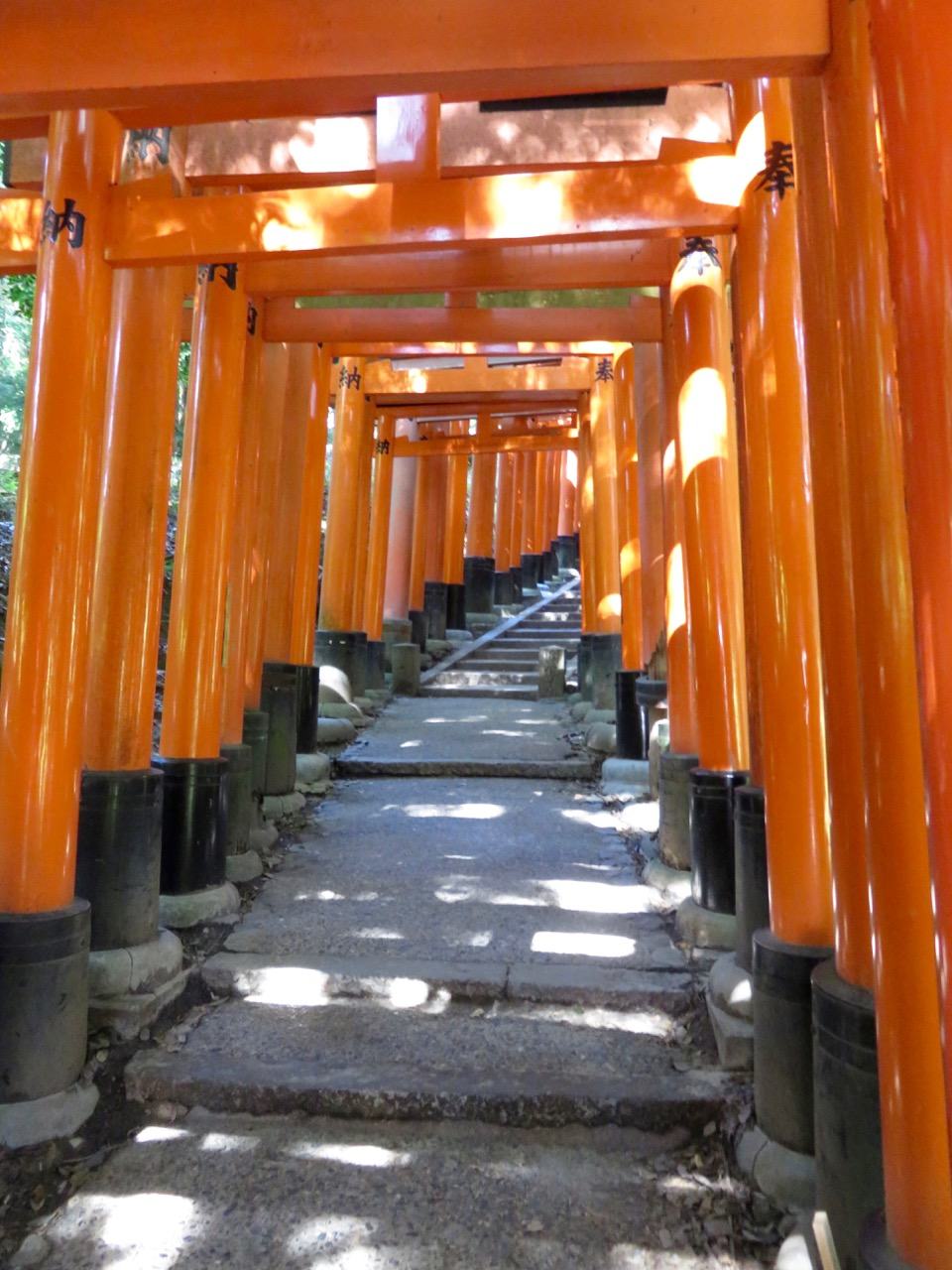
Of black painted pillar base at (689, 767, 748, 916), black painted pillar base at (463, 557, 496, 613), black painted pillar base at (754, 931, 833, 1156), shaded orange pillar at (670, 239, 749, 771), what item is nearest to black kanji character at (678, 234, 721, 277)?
shaded orange pillar at (670, 239, 749, 771)

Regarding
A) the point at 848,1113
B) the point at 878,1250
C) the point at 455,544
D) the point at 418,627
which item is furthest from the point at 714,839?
the point at 455,544

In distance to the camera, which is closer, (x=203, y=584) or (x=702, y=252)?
(x=702, y=252)

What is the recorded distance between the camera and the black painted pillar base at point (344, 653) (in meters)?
9.75

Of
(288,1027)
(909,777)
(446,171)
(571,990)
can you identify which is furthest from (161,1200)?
(446,171)

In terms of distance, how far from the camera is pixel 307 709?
7105mm

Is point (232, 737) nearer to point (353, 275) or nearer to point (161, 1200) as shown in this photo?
point (353, 275)

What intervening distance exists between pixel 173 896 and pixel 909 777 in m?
3.32

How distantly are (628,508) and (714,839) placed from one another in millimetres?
4222

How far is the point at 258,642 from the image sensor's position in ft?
19.2

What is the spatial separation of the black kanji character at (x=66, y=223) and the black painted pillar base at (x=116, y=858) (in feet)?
6.27

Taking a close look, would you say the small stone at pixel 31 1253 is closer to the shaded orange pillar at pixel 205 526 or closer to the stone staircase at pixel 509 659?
the shaded orange pillar at pixel 205 526

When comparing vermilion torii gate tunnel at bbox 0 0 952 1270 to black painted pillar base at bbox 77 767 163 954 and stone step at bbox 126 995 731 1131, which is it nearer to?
black painted pillar base at bbox 77 767 163 954

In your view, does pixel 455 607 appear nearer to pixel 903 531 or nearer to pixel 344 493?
pixel 344 493

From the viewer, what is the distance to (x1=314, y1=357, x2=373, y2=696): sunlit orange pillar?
9567 millimetres
